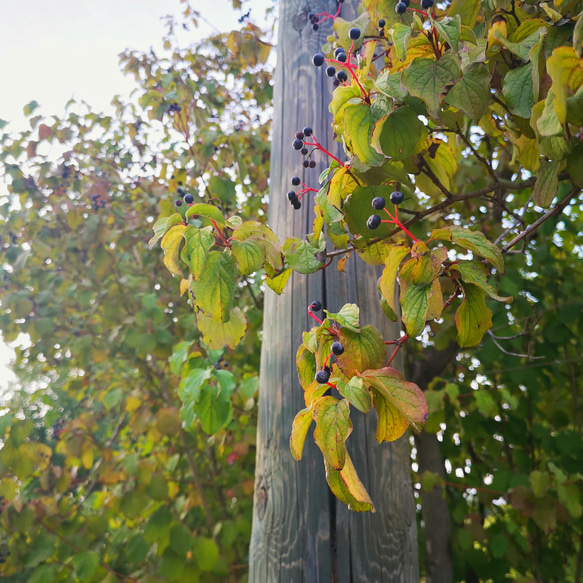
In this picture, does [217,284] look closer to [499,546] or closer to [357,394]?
[357,394]

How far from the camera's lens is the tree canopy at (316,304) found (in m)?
0.75

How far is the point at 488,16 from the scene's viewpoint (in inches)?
36.9

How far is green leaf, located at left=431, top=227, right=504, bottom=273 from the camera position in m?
0.69

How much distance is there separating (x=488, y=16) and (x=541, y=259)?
228cm

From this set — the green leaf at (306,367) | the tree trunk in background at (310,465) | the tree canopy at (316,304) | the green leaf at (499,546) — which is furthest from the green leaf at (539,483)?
the green leaf at (306,367)

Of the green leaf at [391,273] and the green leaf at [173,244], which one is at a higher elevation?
the green leaf at [173,244]

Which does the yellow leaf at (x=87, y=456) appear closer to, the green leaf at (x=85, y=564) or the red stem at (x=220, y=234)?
the green leaf at (x=85, y=564)

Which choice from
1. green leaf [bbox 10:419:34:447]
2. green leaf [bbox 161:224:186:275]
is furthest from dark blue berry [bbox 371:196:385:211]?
green leaf [bbox 10:419:34:447]

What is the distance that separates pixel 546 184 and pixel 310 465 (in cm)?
81

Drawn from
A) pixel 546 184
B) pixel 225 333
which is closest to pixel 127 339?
pixel 225 333

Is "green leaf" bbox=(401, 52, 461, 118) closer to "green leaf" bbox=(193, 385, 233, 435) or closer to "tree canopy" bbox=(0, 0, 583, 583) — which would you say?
"tree canopy" bbox=(0, 0, 583, 583)

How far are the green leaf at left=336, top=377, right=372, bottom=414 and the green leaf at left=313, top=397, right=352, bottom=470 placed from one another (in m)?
0.02

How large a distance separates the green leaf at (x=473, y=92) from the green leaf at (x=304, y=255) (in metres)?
0.35

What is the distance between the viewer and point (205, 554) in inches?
87.6
